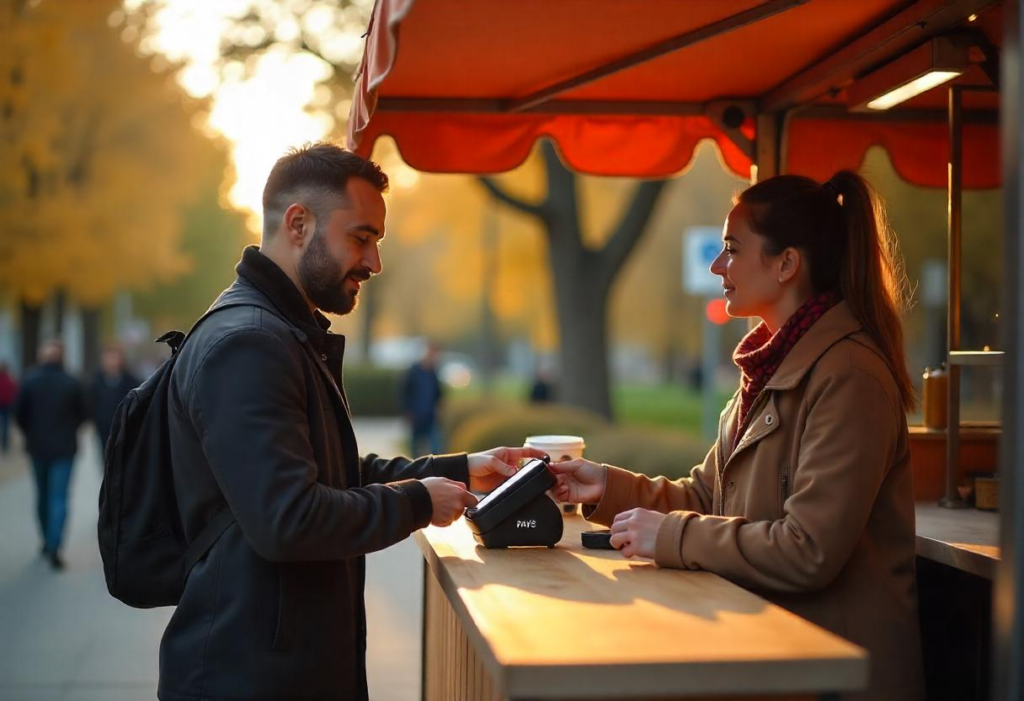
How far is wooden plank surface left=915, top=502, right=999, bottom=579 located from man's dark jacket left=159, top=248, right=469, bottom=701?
1616 mm

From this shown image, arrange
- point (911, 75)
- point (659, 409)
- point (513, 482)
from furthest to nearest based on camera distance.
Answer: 1. point (659, 409)
2. point (911, 75)
3. point (513, 482)

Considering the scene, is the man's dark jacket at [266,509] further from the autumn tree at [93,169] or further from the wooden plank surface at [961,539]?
the autumn tree at [93,169]

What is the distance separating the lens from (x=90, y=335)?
113 ft

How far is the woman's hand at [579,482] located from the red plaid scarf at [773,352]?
1.68ft

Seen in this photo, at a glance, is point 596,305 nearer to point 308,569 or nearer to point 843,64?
point 843,64

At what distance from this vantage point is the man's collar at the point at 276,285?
10.5ft

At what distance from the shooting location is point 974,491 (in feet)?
15.7

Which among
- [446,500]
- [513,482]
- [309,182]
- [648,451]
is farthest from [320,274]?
[648,451]

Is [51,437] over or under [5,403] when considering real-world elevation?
over

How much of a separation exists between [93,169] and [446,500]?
22987 mm

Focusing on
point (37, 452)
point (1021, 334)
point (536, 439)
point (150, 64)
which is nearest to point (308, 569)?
point (536, 439)

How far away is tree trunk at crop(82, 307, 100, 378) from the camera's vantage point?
33750mm

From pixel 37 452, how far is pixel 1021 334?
1067 centimetres

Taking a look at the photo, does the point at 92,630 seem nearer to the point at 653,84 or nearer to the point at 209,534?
the point at 653,84
